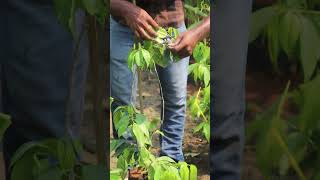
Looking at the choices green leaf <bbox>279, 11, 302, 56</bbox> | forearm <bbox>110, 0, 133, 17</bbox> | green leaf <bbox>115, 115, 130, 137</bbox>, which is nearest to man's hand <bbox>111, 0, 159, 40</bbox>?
forearm <bbox>110, 0, 133, 17</bbox>

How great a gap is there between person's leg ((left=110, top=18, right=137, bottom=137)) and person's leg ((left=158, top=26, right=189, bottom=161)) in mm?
162

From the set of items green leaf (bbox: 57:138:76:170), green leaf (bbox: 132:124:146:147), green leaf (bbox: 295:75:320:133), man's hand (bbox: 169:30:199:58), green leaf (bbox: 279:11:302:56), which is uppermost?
green leaf (bbox: 279:11:302:56)

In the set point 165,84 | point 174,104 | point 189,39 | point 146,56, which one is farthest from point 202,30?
point 174,104

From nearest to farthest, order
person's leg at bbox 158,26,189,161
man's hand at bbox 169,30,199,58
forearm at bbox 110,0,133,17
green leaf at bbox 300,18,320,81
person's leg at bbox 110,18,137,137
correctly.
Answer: green leaf at bbox 300,18,320,81
forearm at bbox 110,0,133,17
man's hand at bbox 169,30,199,58
person's leg at bbox 110,18,137,137
person's leg at bbox 158,26,189,161

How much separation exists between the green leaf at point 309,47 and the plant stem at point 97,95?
11.7 inches

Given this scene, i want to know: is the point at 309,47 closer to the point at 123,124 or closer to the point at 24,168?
the point at 24,168

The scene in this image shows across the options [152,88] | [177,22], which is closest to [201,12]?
[177,22]

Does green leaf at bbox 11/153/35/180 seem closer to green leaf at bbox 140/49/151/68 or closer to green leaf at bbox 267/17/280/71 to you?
green leaf at bbox 267/17/280/71

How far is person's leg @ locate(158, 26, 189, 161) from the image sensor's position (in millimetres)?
1877

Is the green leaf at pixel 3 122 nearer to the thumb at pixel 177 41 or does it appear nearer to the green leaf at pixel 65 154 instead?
the green leaf at pixel 65 154

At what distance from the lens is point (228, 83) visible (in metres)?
0.91

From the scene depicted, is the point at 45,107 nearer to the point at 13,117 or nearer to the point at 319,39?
the point at 13,117

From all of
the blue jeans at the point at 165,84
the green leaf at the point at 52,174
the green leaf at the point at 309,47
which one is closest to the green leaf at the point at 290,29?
the green leaf at the point at 309,47

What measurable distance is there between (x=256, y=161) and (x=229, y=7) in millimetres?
252
